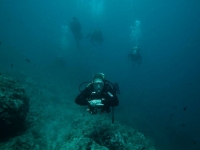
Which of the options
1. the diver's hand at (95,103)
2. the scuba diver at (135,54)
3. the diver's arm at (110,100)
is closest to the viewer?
the diver's hand at (95,103)

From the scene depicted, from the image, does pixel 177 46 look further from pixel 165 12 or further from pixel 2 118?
pixel 2 118

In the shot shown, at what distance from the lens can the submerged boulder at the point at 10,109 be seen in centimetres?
480

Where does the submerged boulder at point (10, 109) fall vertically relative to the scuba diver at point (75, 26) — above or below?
below

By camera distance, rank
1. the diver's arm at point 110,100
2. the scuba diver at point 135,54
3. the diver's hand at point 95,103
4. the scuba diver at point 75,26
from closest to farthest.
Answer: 1. the diver's hand at point 95,103
2. the diver's arm at point 110,100
3. the scuba diver at point 135,54
4. the scuba diver at point 75,26

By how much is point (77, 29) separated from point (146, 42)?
4635 inches

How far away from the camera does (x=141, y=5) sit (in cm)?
12231

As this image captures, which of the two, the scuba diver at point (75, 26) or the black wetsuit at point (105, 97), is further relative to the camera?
the scuba diver at point (75, 26)

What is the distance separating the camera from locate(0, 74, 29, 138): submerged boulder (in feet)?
15.7

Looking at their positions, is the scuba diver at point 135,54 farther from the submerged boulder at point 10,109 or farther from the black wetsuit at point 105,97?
the submerged boulder at point 10,109

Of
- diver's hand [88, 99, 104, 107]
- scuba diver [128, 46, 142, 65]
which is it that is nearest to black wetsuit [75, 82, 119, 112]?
diver's hand [88, 99, 104, 107]

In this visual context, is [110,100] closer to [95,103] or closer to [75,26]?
[95,103]

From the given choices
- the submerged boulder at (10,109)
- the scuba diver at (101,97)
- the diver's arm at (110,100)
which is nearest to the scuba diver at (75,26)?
the submerged boulder at (10,109)

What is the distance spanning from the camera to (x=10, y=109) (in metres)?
4.91

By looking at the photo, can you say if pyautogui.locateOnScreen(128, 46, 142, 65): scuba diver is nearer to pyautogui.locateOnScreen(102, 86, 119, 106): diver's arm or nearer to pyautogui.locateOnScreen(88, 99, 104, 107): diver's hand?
pyautogui.locateOnScreen(102, 86, 119, 106): diver's arm
